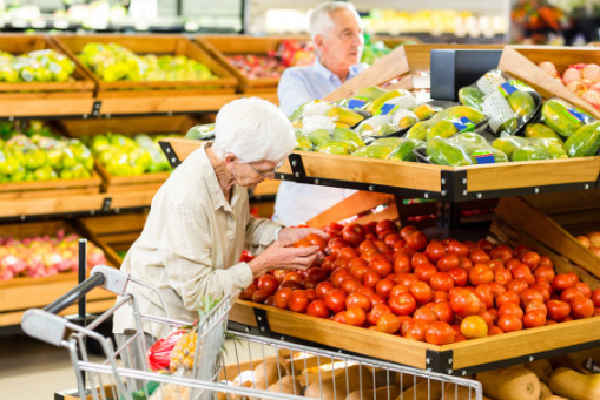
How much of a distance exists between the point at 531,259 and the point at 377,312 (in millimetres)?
609

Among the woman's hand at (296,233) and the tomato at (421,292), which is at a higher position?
the woman's hand at (296,233)

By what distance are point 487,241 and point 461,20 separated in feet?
20.6

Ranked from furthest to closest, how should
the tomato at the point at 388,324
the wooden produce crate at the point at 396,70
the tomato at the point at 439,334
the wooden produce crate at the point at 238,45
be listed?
the wooden produce crate at the point at 238,45
the wooden produce crate at the point at 396,70
the tomato at the point at 388,324
the tomato at the point at 439,334

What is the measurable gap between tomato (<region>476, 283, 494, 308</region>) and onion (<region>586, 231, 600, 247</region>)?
70 cm

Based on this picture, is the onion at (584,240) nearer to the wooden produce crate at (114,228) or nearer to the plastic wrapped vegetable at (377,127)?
the plastic wrapped vegetable at (377,127)

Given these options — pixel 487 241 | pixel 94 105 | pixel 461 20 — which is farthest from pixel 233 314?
pixel 461 20

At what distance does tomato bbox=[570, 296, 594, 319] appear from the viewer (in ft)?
7.78

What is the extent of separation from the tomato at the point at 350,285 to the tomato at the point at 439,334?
1.13 feet

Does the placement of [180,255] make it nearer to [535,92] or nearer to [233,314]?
[233,314]

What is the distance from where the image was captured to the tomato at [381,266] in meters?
2.46

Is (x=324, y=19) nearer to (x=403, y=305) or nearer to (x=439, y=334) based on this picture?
(x=403, y=305)

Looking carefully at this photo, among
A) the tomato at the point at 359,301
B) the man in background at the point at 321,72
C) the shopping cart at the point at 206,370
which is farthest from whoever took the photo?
the man in background at the point at 321,72

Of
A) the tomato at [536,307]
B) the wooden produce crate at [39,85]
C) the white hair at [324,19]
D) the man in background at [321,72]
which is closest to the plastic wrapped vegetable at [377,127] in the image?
the tomato at [536,307]

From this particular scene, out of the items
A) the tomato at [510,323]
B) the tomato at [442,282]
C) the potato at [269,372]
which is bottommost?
the potato at [269,372]
